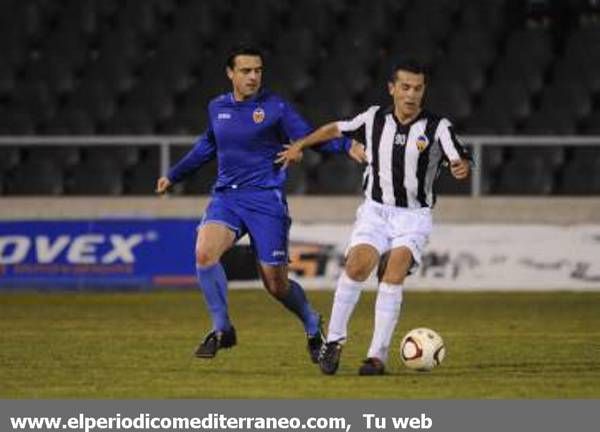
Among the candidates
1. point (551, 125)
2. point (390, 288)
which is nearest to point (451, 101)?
point (551, 125)

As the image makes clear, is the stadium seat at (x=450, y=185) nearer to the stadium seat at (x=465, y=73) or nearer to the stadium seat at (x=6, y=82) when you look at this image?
the stadium seat at (x=465, y=73)

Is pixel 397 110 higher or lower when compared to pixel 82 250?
higher

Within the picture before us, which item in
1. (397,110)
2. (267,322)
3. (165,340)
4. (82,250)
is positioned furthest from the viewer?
(82,250)

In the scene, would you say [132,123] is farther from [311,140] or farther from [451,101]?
[311,140]

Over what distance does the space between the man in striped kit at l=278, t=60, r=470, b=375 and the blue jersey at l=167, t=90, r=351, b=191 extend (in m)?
0.81

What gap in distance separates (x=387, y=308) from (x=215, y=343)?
1.35 m

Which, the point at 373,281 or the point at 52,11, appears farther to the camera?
the point at 52,11

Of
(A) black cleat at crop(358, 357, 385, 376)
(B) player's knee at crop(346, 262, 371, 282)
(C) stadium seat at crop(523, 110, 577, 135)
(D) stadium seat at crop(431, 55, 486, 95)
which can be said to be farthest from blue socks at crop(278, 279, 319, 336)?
(D) stadium seat at crop(431, 55, 486, 95)

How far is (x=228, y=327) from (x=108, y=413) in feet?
10.1

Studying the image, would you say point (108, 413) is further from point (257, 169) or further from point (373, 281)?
point (373, 281)

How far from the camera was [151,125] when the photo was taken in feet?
72.1

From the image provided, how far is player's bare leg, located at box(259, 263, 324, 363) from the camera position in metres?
12.4

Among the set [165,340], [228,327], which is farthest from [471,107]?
[228,327]

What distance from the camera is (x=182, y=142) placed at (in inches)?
788
